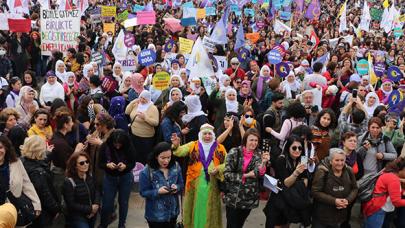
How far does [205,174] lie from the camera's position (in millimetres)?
6090

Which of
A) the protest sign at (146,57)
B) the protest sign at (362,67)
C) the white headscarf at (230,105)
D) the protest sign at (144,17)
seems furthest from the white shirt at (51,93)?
the protest sign at (362,67)

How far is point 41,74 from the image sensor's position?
14.7 m

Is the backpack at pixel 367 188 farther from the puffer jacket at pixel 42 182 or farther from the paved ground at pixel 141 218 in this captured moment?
the puffer jacket at pixel 42 182

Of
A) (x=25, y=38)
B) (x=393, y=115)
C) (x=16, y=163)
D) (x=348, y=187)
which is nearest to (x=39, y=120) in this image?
(x=16, y=163)

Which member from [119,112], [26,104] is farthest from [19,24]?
[119,112]

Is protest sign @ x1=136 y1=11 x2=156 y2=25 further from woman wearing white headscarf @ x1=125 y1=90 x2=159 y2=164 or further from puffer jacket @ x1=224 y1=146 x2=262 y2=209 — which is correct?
puffer jacket @ x1=224 y1=146 x2=262 y2=209

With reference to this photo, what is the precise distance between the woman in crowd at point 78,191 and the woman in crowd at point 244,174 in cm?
146

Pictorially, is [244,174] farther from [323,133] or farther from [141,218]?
[141,218]

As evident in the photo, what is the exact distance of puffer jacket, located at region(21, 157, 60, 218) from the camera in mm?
5492

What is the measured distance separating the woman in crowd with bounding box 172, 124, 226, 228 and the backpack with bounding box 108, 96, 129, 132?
2176 millimetres

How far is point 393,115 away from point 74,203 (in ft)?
14.8

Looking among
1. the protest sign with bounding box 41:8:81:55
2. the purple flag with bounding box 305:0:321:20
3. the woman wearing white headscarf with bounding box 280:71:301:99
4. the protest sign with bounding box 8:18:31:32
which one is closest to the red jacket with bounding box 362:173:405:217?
the woman wearing white headscarf with bounding box 280:71:301:99

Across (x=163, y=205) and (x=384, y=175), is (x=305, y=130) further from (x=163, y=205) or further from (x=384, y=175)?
(x=163, y=205)

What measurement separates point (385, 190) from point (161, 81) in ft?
15.2
